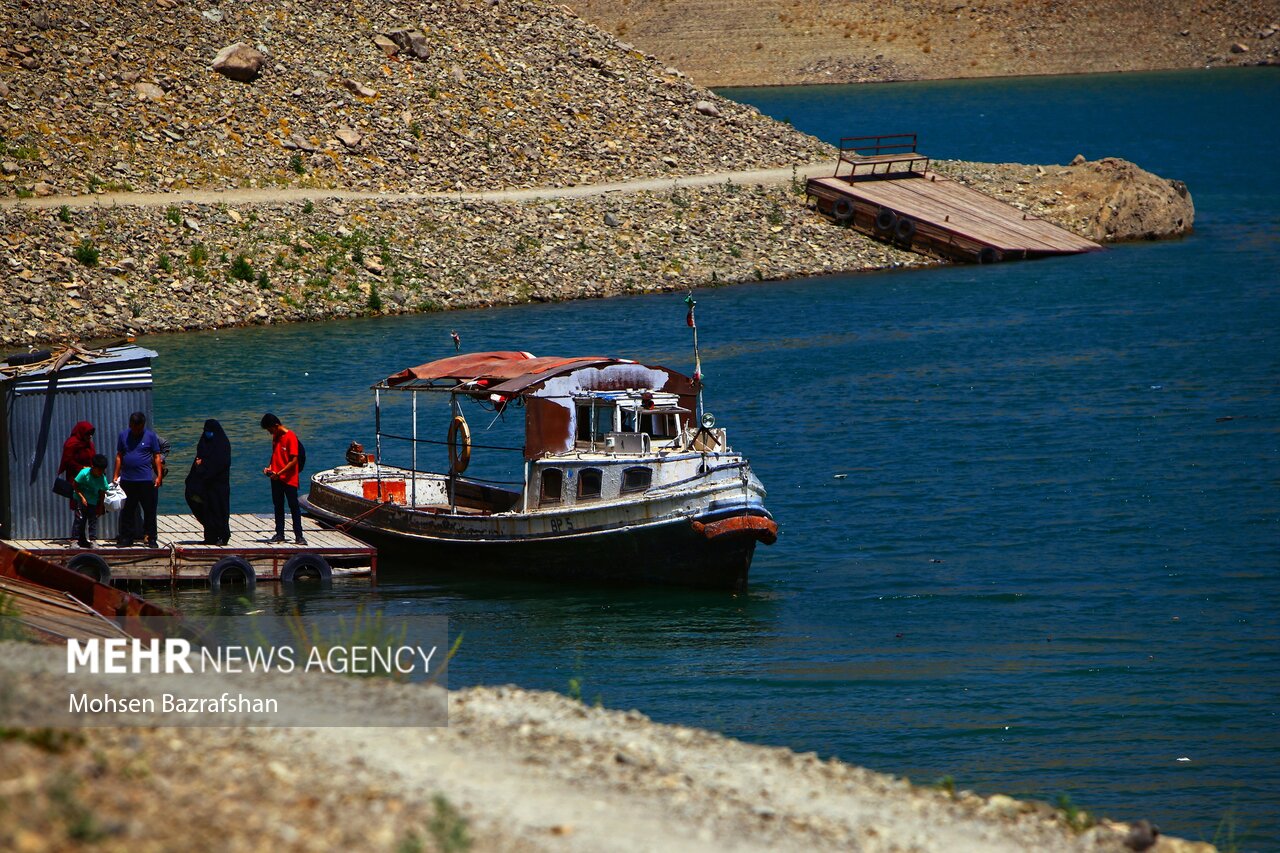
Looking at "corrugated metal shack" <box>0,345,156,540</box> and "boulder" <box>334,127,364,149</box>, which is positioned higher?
"boulder" <box>334,127,364,149</box>

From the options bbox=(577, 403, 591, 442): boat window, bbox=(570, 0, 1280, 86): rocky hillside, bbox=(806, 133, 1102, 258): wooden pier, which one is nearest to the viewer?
bbox=(577, 403, 591, 442): boat window

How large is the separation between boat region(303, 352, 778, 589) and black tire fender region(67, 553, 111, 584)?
17.0 feet

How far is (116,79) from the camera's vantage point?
56344mm

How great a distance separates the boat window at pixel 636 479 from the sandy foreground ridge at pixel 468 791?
35.6 ft

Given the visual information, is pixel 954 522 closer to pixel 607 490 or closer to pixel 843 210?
pixel 607 490

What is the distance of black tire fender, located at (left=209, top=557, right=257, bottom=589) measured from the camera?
2341cm

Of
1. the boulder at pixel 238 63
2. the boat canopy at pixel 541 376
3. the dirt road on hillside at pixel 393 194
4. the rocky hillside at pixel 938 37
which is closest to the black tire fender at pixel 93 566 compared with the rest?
the boat canopy at pixel 541 376

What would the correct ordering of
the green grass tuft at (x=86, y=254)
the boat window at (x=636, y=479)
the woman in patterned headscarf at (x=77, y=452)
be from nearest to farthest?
the woman in patterned headscarf at (x=77, y=452), the boat window at (x=636, y=479), the green grass tuft at (x=86, y=254)

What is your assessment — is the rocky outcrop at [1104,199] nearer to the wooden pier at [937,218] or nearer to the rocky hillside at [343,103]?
the wooden pier at [937,218]

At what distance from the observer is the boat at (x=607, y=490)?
2367 centimetres

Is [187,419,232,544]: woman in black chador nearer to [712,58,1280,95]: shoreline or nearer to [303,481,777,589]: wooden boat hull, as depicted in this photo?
[303,481,777,589]: wooden boat hull

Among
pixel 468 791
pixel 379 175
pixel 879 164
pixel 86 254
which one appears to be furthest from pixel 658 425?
pixel 879 164

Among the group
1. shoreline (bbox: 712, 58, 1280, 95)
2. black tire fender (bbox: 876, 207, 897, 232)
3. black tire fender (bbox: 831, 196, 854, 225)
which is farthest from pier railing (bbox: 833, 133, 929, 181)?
shoreline (bbox: 712, 58, 1280, 95)

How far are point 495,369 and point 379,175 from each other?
33.0 metres
